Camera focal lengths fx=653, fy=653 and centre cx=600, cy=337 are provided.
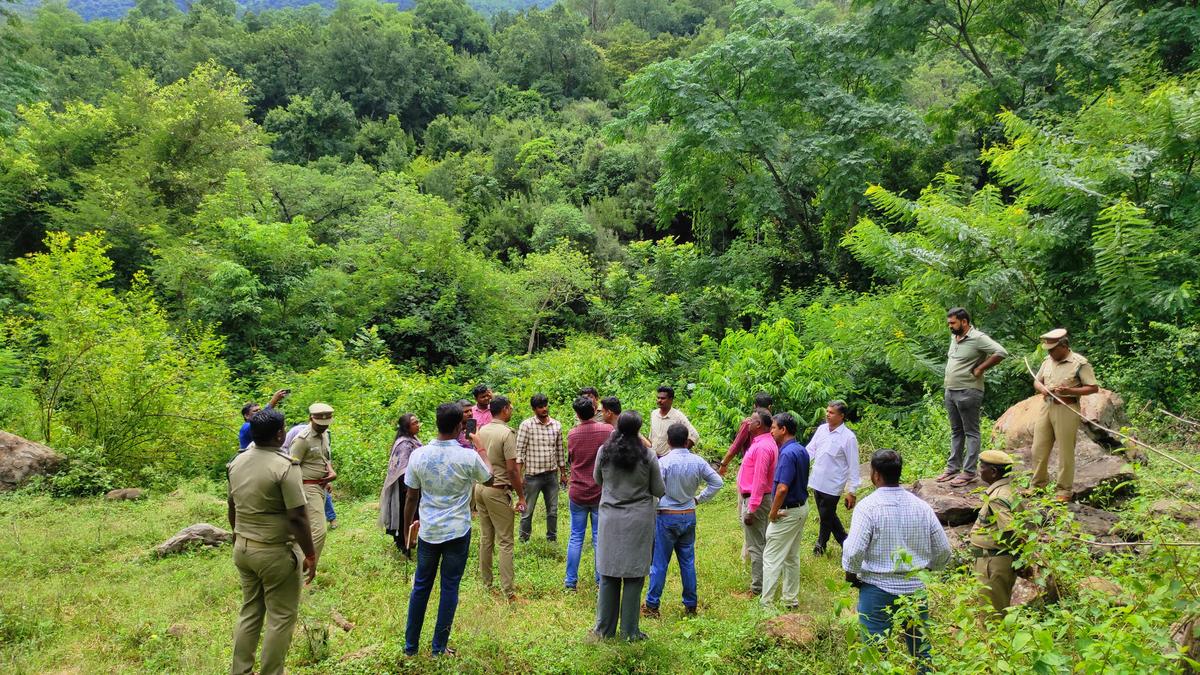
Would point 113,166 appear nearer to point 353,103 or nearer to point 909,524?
point 353,103

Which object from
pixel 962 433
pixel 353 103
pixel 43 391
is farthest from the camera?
pixel 353 103

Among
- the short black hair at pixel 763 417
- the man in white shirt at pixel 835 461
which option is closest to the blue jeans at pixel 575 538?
the short black hair at pixel 763 417

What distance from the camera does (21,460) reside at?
31.2 feet

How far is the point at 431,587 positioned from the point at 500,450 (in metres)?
1.62

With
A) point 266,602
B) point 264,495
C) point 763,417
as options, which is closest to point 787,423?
point 763,417

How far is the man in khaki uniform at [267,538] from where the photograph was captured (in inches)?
162

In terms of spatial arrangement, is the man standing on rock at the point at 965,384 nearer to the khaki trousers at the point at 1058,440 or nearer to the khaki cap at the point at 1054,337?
the khaki cap at the point at 1054,337

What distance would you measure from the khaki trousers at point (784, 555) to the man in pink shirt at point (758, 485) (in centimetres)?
21

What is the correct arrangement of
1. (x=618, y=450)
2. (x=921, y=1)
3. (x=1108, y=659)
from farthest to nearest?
1. (x=921, y=1)
2. (x=618, y=450)
3. (x=1108, y=659)

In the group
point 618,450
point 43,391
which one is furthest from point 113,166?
point 618,450

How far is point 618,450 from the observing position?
473 centimetres

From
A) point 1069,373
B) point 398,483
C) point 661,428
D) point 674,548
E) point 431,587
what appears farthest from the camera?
point 661,428

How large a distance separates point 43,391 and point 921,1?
20.1m

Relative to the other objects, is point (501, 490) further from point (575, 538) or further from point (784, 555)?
point (784, 555)
